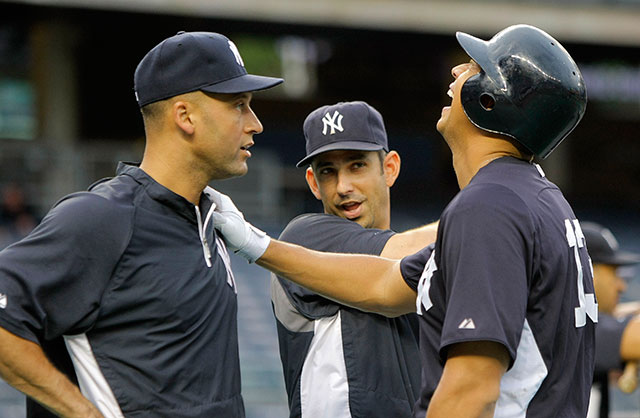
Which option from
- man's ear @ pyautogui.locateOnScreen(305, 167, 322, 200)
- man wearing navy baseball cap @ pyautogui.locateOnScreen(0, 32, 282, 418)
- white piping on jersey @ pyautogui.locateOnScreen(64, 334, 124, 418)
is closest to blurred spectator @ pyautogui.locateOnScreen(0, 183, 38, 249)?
man's ear @ pyautogui.locateOnScreen(305, 167, 322, 200)

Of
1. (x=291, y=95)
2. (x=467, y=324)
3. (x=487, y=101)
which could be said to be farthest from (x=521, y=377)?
(x=291, y=95)

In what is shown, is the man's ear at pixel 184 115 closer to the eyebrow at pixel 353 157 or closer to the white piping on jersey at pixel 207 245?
the white piping on jersey at pixel 207 245

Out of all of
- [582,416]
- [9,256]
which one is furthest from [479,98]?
[9,256]

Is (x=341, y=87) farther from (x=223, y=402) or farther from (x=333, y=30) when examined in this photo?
(x=223, y=402)

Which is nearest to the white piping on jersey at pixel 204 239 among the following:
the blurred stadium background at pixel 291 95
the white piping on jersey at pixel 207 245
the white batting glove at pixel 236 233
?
the white piping on jersey at pixel 207 245

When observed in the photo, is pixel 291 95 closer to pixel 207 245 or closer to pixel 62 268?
pixel 207 245

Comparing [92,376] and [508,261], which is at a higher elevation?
[508,261]

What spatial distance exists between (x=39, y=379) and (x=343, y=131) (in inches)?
61.6

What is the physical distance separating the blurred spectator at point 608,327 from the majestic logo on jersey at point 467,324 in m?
2.61

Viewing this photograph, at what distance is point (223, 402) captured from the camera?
282 centimetres

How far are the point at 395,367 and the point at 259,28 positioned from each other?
562 inches

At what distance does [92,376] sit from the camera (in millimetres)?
2662

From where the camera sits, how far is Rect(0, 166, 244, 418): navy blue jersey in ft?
8.34

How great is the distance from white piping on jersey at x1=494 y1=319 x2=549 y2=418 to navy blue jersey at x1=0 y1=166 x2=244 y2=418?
906 mm
